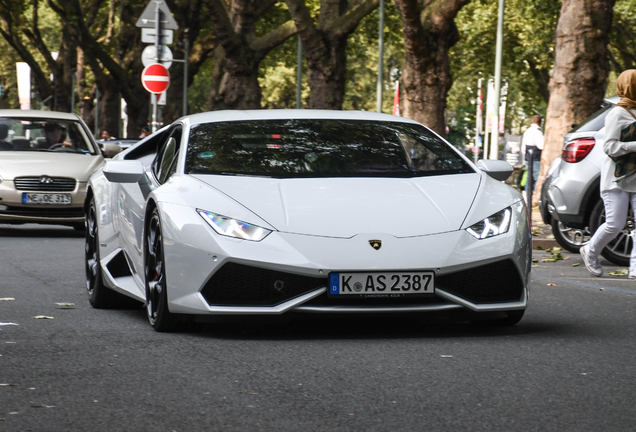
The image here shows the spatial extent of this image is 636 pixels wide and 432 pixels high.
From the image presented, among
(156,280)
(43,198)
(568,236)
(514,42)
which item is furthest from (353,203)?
(514,42)

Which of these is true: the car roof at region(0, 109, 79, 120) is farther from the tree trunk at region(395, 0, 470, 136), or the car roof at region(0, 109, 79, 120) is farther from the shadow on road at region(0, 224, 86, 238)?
the tree trunk at region(395, 0, 470, 136)

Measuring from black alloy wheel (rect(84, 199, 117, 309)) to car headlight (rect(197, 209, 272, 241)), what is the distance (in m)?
2.01

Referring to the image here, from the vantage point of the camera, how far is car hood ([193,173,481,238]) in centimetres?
618

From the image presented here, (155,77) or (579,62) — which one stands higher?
(579,62)

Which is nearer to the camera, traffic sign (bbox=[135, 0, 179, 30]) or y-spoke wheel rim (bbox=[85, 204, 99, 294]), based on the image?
y-spoke wheel rim (bbox=[85, 204, 99, 294])

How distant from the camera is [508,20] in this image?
45375mm

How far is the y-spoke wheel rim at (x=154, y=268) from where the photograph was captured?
6578mm

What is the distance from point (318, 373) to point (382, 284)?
0.87m

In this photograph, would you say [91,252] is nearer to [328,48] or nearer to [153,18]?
[153,18]

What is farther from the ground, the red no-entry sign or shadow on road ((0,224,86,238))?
the red no-entry sign

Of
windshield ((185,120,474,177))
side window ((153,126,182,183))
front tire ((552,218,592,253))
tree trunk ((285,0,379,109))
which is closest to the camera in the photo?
windshield ((185,120,474,177))

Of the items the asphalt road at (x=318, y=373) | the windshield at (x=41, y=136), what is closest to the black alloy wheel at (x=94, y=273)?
the asphalt road at (x=318, y=373)

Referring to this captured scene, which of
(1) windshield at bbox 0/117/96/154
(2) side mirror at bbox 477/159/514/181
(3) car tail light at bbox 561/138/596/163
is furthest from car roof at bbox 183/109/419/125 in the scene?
(1) windshield at bbox 0/117/96/154

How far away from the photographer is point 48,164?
15.1m
